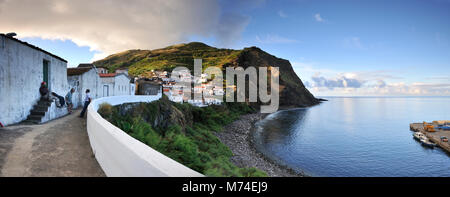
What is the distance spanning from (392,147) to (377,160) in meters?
7.83

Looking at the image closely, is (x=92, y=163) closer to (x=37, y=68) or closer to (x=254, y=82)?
(x=37, y=68)

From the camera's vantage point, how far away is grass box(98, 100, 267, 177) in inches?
203

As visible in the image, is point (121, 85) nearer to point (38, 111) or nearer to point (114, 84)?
point (114, 84)

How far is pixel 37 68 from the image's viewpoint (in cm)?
858

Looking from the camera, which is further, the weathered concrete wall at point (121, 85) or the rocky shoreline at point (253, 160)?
the weathered concrete wall at point (121, 85)

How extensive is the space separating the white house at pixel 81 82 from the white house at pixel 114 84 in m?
2.39

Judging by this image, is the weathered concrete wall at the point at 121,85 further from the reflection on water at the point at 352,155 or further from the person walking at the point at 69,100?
the reflection on water at the point at 352,155

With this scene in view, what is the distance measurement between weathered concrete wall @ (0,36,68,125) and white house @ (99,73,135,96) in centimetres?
1129

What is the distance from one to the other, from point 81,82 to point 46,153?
1263 cm

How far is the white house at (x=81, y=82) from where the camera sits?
1365 centimetres

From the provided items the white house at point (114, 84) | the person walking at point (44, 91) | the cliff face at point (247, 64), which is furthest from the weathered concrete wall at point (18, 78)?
the cliff face at point (247, 64)

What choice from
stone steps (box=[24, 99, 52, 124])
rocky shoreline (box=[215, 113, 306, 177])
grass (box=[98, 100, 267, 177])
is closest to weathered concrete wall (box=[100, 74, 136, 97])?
grass (box=[98, 100, 267, 177])

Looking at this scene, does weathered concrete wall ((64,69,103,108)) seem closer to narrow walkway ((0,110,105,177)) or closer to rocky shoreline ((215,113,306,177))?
narrow walkway ((0,110,105,177))
